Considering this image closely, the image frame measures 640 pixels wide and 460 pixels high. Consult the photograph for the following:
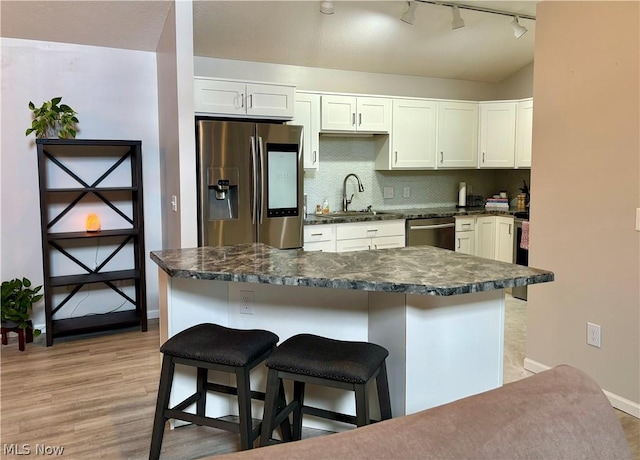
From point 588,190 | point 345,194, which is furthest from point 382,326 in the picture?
point 345,194

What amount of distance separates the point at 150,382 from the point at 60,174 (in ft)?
6.76

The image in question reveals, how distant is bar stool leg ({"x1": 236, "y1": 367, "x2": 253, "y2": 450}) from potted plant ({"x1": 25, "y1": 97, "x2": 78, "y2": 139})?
2872mm

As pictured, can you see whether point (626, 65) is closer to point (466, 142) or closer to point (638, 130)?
point (638, 130)

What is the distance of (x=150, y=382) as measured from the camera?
3260 mm

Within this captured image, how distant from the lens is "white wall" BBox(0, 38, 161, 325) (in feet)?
13.3

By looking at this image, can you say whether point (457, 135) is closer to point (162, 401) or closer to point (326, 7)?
point (326, 7)

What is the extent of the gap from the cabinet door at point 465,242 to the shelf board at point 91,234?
324cm

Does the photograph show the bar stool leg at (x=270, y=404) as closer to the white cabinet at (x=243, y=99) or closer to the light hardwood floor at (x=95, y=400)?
the light hardwood floor at (x=95, y=400)

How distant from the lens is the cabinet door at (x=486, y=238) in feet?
18.2

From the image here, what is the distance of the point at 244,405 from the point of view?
6.82 ft

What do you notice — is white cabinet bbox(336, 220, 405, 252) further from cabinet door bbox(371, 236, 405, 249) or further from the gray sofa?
the gray sofa

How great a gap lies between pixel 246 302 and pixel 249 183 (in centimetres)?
167

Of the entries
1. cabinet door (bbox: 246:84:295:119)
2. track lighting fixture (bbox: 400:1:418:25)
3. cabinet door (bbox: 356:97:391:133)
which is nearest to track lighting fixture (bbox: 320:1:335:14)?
track lighting fixture (bbox: 400:1:418:25)

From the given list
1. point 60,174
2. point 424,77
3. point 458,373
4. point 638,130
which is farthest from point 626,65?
point 60,174
